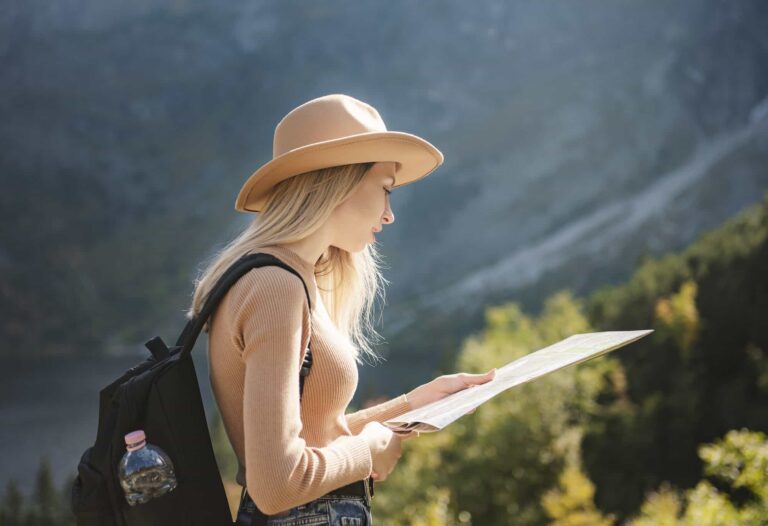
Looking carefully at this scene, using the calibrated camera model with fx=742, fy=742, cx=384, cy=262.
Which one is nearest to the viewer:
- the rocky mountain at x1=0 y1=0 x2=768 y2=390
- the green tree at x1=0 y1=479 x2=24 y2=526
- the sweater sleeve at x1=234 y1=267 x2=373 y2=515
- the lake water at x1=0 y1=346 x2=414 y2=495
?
the sweater sleeve at x1=234 y1=267 x2=373 y2=515

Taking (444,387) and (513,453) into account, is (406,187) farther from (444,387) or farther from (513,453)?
(444,387)

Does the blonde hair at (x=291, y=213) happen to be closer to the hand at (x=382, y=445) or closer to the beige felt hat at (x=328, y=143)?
the beige felt hat at (x=328, y=143)

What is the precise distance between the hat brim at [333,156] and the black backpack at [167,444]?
187 mm

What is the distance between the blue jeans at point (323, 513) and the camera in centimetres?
120

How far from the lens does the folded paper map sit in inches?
46.9

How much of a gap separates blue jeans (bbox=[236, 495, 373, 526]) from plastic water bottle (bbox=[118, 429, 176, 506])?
6.6 inches

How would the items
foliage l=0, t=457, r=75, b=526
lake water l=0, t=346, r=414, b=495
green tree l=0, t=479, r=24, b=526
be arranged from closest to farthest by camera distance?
green tree l=0, t=479, r=24, b=526, foliage l=0, t=457, r=75, b=526, lake water l=0, t=346, r=414, b=495

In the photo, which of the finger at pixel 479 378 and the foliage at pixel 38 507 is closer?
the finger at pixel 479 378

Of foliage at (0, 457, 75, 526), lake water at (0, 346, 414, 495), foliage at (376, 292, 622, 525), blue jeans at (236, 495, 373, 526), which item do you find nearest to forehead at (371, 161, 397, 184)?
blue jeans at (236, 495, 373, 526)

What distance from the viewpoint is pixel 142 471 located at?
109 centimetres

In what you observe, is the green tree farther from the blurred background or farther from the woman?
the woman

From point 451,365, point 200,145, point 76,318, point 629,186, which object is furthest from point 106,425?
point 200,145

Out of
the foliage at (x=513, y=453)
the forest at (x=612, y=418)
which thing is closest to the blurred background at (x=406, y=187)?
the forest at (x=612, y=418)

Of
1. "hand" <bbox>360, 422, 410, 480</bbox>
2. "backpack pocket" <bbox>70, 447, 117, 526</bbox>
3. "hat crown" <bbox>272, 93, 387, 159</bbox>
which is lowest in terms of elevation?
"hand" <bbox>360, 422, 410, 480</bbox>
